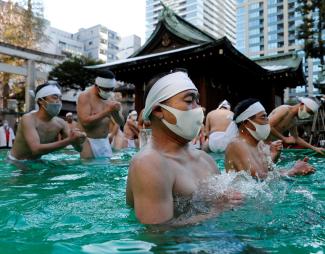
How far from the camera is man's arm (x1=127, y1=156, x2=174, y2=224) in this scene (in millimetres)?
1829

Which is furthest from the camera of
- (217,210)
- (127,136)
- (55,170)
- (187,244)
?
(127,136)

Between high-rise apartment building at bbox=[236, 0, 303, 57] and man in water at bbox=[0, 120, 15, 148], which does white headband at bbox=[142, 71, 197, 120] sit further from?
high-rise apartment building at bbox=[236, 0, 303, 57]

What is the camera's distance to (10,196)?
3582mm

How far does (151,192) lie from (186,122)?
538 mm

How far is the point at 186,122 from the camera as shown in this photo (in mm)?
2164

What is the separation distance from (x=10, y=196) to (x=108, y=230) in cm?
180

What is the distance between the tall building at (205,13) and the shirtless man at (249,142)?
313 ft

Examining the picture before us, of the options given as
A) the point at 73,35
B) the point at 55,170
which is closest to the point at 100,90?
the point at 55,170

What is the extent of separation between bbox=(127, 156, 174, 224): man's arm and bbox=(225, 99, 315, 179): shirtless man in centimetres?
205

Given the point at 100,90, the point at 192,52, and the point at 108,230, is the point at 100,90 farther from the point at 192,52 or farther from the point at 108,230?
the point at 192,52

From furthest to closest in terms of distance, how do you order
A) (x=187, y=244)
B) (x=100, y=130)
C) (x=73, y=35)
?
(x=73, y=35)
(x=100, y=130)
(x=187, y=244)

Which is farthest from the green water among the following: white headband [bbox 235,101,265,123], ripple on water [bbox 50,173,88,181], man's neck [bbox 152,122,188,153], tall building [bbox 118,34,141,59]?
tall building [bbox 118,34,141,59]

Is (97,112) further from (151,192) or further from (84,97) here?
(151,192)

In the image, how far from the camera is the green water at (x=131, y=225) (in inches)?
71.4
